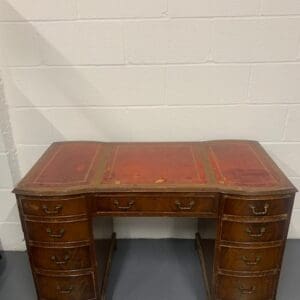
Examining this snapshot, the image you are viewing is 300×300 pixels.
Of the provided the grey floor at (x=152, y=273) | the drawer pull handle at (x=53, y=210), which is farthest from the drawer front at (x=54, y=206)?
the grey floor at (x=152, y=273)

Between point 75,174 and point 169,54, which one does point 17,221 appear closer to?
point 75,174

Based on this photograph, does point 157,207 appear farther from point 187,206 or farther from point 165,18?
point 165,18

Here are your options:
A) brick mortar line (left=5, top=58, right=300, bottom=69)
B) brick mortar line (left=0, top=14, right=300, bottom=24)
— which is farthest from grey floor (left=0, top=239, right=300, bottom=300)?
brick mortar line (left=0, top=14, right=300, bottom=24)

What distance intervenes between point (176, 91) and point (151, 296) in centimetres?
108

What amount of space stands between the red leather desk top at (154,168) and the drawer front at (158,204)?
2.1 inches

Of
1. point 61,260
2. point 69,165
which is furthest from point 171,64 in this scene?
point 61,260

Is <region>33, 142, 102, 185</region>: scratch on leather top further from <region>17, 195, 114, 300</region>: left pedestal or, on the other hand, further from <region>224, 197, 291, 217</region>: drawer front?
<region>224, 197, 291, 217</region>: drawer front

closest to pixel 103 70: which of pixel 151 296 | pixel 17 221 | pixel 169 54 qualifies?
pixel 169 54

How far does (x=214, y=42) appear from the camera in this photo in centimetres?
155

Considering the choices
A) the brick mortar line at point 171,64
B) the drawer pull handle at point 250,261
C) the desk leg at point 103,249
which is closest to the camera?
the drawer pull handle at point 250,261

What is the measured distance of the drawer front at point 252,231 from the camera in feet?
4.17

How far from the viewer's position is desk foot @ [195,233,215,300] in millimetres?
1516

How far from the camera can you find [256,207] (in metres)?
1.24

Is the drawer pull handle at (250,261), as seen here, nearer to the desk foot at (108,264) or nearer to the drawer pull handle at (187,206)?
the drawer pull handle at (187,206)
